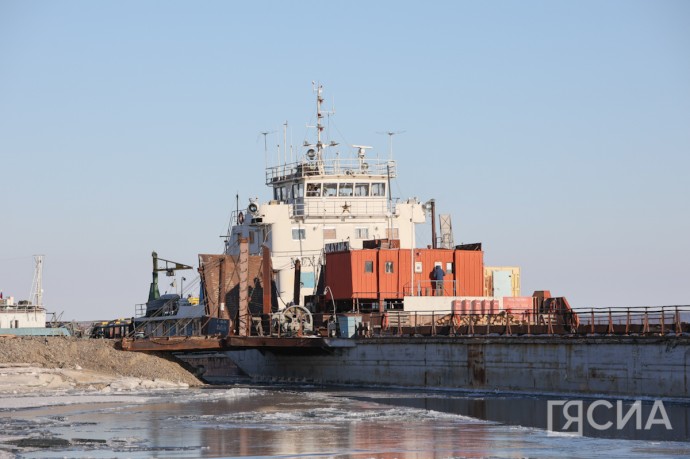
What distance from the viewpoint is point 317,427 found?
28.2 meters

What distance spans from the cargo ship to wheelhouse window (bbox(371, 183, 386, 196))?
0.49 feet

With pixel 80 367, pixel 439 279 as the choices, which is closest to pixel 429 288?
pixel 439 279

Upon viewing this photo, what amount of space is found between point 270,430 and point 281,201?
26.7 metres

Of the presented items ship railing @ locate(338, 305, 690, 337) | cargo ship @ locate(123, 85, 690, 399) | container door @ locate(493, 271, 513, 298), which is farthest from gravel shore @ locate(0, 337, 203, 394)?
container door @ locate(493, 271, 513, 298)

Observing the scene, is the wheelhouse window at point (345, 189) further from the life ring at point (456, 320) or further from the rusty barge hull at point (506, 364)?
the life ring at point (456, 320)

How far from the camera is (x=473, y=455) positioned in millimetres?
22812

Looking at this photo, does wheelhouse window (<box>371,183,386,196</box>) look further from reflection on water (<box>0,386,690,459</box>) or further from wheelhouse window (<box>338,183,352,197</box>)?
reflection on water (<box>0,386,690,459</box>)

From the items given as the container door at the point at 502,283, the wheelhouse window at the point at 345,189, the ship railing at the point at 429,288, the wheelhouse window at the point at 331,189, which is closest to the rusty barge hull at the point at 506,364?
the ship railing at the point at 429,288

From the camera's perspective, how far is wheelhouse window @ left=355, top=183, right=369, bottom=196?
52.9 metres

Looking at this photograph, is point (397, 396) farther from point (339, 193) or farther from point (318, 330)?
point (339, 193)

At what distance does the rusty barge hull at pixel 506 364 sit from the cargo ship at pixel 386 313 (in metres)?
0.04

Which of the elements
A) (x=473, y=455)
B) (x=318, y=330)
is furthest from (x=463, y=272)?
(x=473, y=455)

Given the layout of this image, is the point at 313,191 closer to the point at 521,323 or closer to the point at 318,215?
the point at 318,215

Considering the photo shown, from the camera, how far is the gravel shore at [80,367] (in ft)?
133
